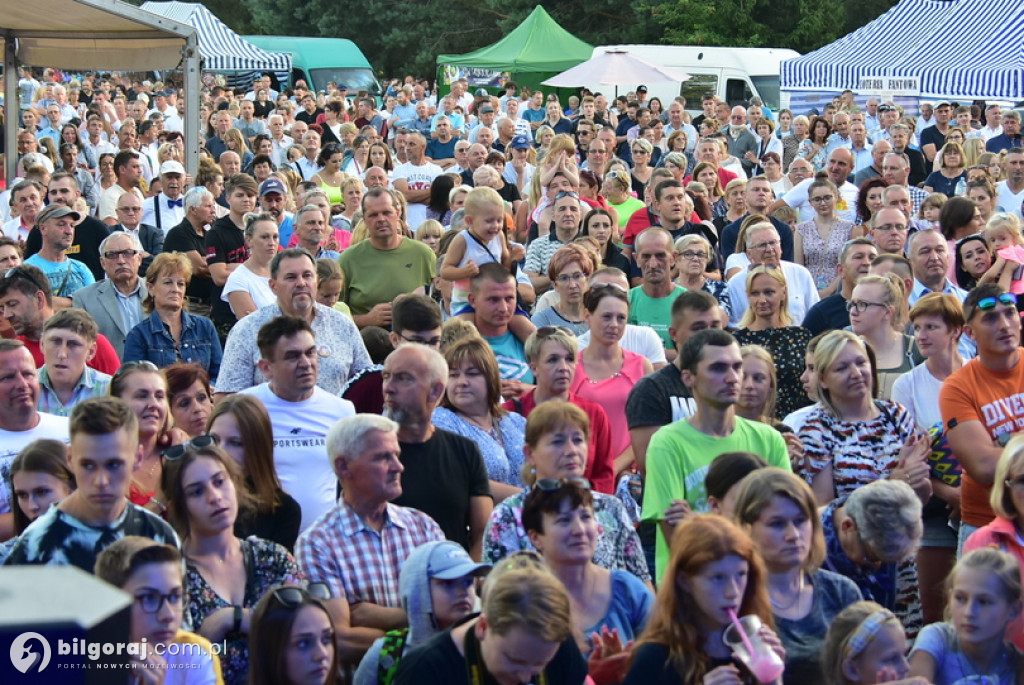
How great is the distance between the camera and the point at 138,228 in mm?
9938

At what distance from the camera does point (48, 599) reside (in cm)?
122

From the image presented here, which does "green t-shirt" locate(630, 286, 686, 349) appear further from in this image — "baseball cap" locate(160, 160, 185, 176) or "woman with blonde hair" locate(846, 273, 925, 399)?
"baseball cap" locate(160, 160, 185, 176)

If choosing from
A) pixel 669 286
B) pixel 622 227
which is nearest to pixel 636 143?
pixel 622 227

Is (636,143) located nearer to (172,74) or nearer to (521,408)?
(521,408)

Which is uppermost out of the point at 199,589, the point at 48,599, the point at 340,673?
the point at 48,599

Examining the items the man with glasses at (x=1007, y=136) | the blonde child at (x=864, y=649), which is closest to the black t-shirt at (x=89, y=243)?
the blonde child at (x=864, y=649)

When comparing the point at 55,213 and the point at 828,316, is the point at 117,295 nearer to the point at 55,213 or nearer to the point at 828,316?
the point at 55,213

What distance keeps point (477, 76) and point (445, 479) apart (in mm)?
29354

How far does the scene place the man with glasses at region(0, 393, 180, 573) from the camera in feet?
12.6

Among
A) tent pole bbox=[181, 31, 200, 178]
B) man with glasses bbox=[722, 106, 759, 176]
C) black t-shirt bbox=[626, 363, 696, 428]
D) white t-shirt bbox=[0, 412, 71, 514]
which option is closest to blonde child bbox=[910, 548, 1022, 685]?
black t-shirt bbox=[626, 363, 696, 428]

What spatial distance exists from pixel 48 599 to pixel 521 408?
186 inches

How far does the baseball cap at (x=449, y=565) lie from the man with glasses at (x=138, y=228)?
20.1 ft

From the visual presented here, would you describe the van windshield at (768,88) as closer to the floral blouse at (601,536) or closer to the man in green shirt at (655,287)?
the man in green shirt at (655,287)

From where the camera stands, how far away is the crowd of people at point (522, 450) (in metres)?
3.63
